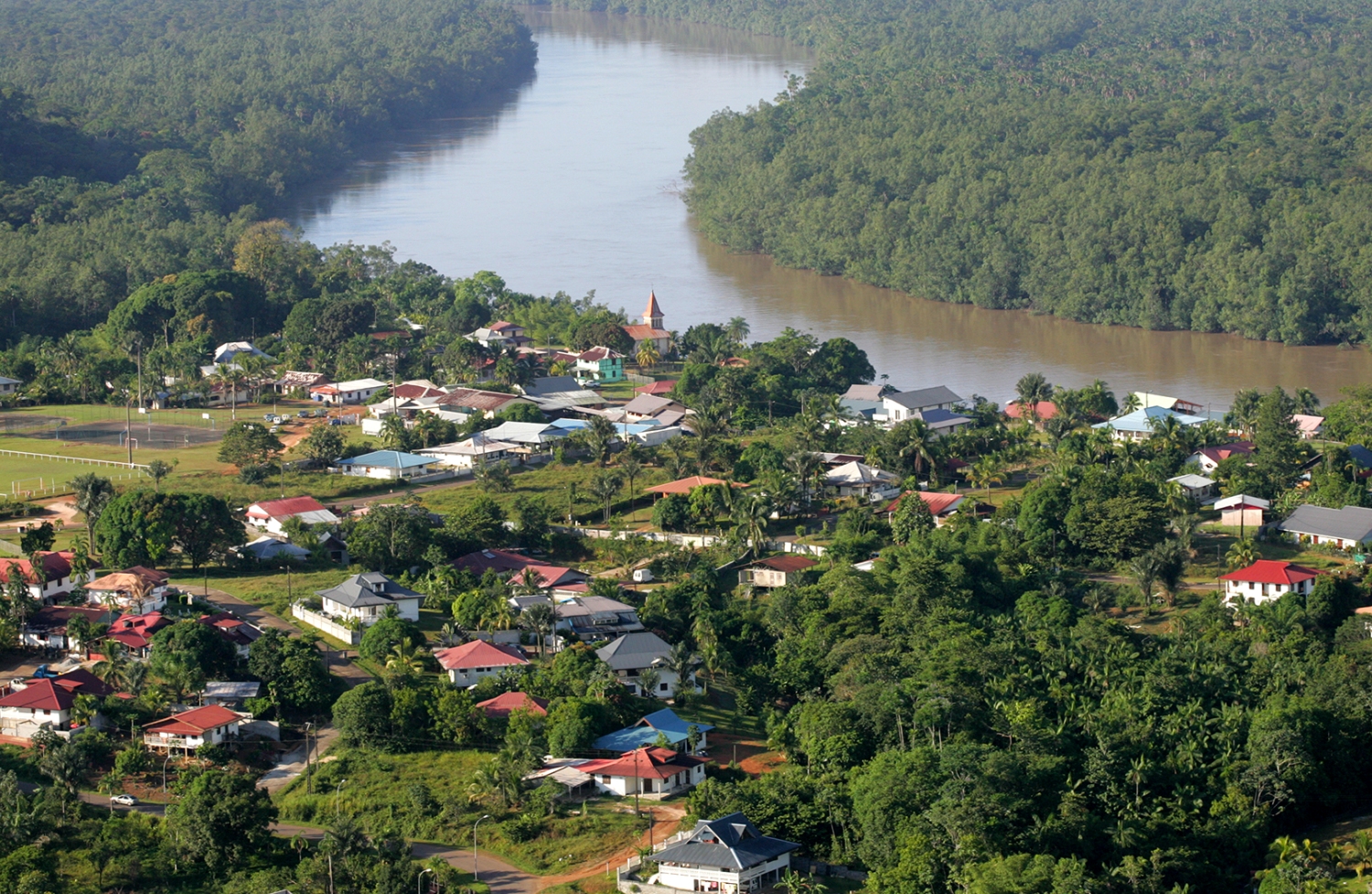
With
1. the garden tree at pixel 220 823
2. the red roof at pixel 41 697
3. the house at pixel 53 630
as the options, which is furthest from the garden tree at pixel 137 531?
the garden tree at pixel 220 823

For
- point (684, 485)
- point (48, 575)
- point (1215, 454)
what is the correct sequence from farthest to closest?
point (1215, 454), point (684, 485), point (48, 575)

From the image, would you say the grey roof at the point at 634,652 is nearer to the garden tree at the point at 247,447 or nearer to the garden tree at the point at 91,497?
the garden tree at the point at 91,497

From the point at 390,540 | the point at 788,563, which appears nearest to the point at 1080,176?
the point at 788,563

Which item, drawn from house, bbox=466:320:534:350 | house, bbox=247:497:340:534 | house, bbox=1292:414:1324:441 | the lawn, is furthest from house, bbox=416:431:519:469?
house, bbox=1292:414:1324:441

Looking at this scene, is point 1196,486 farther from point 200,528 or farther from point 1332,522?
point 200,528

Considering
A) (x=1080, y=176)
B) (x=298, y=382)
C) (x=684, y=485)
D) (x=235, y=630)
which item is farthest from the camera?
(x=1080, y=176)

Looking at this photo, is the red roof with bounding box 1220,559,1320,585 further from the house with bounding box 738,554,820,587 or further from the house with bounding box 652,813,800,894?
the house with bounding box 652,813,800,894
